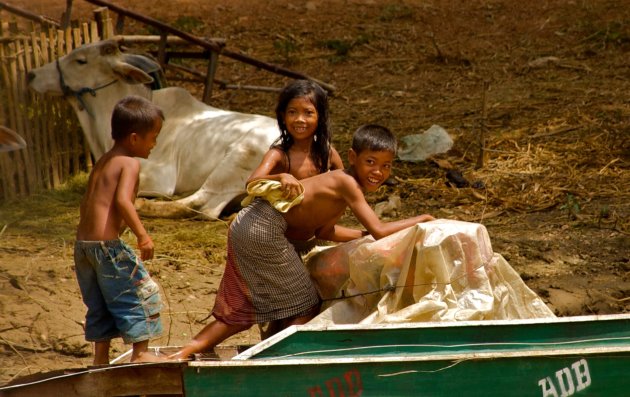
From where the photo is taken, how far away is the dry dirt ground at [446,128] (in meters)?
6.20

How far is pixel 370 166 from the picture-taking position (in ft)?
16.0

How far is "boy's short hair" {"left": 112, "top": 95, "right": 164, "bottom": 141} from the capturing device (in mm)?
4762

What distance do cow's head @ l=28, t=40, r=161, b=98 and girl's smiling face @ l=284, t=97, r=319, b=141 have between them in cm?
348

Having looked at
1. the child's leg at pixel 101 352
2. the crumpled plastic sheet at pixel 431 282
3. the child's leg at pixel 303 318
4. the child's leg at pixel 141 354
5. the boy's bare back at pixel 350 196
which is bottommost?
the child's leg at pixel 101 352

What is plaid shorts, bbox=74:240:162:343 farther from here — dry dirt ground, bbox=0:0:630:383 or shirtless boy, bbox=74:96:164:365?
dry dirt ground, bbox=0:0:630:383

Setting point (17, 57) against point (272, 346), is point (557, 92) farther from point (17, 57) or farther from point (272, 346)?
point (272, 346)

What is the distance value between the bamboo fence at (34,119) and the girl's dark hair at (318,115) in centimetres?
367

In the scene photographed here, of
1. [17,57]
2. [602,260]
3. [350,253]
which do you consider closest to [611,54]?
[602,260]

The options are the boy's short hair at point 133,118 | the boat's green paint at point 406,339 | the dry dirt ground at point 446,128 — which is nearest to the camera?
the boat's green paint at point 406,339

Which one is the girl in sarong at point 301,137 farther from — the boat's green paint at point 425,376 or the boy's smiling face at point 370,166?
the boat's green paint at point 425,376

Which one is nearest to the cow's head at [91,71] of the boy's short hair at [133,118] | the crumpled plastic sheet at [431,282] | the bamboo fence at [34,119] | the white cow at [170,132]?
the white cow at [170,132]

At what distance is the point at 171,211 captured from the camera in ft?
26.1

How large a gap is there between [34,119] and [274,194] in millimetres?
4144

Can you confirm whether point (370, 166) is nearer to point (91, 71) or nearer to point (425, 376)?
point (425, 376)
